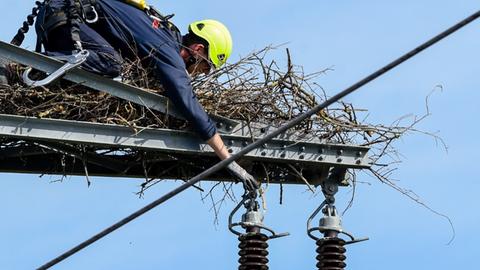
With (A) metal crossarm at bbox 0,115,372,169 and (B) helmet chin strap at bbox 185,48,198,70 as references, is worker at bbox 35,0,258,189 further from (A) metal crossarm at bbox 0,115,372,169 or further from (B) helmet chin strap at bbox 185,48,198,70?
(A) metal crossarm at bbox 0,115,372,169

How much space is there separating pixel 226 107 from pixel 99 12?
3.69 feet

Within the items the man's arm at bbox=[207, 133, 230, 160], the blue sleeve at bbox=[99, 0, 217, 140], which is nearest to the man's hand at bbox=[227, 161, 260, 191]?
the man's arm at bbox=[207, 133, 230, 160]

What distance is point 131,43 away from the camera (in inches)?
521

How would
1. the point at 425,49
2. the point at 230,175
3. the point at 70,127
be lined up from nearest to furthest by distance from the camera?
1. the point at 425,49
2. the point at 70,127
3. the point at 230,175

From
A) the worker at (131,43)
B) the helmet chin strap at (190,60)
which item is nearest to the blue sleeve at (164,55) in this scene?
the worker at (131,43)

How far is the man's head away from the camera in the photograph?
1383cm

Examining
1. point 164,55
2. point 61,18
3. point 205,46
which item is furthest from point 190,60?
point 61,18

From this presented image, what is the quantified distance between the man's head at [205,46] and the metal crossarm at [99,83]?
3.22ft

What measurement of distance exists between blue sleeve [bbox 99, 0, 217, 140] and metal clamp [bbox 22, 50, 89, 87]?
19.9 inches

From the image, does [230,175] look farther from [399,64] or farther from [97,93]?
[399,64]

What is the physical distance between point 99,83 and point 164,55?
1.81 feet

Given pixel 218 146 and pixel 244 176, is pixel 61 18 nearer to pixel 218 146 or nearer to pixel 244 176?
pixel 218 146

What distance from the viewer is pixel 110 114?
12625 mm

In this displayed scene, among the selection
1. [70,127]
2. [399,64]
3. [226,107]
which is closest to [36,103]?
[70,127]
